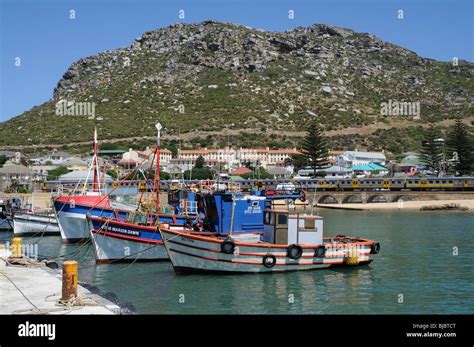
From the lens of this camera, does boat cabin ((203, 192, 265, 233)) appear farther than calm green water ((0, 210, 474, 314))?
Yes

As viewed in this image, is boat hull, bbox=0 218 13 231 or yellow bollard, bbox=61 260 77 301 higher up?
yellow bollard, bbox=61 260 77 301

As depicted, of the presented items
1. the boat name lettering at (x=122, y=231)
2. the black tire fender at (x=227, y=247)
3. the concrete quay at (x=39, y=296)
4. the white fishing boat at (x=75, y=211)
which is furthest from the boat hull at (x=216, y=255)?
the white fishing boat at (x=75, y=211)

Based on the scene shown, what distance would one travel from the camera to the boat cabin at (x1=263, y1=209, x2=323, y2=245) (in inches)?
1074

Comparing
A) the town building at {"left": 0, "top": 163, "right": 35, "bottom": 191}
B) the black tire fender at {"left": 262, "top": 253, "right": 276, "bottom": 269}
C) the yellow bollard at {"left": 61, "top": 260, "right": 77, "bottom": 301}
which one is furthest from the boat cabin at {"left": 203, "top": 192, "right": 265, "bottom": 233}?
the town building at {"left": 0, "top": 163, "right": 35, "bottom": 191}

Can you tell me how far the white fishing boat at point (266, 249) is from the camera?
25953 millimetres

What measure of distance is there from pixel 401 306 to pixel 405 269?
8279mm

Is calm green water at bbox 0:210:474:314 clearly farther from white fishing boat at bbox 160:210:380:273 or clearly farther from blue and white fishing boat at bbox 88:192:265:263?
blue and white fishing boat at bbox 88:192:265:263

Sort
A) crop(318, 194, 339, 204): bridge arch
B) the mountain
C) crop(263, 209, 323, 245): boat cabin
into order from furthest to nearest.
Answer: the mountain
crop(318, 194, 339, 204): bridge arch
crop(263, 209, 323, 245): boat cabin

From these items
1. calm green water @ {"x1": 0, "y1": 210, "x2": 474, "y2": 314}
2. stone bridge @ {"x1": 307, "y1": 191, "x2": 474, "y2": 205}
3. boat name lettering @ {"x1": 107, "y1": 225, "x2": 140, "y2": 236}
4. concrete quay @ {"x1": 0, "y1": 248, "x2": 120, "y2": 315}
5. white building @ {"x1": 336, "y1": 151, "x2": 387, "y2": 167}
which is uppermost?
white building @ {"x1": 336, "y1": 151, "x2": 387, "y2": 167}

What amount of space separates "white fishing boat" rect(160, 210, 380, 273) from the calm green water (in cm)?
50
